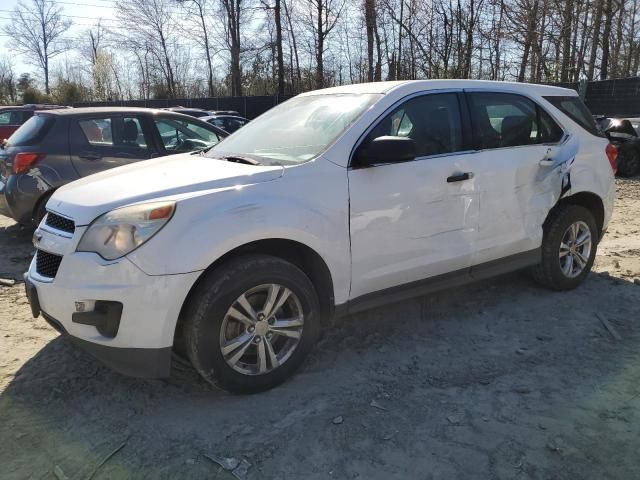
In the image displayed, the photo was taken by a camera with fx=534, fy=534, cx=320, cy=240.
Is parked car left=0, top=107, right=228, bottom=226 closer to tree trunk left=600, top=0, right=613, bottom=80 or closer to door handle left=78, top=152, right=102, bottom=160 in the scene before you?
door handle left=78, top=152, right=102, bottom=160

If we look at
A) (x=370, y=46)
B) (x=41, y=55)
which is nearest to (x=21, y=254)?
(x=370, y=46)

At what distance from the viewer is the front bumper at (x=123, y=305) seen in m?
2.65

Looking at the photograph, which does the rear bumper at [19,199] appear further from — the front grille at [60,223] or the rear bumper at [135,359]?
the rear bumper at [135,359]

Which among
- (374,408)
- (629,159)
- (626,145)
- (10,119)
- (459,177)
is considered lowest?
(374,408)

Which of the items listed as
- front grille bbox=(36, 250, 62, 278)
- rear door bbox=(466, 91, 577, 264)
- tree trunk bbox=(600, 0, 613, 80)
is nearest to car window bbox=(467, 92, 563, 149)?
rear door bbox=(466, 91, 577, 264)

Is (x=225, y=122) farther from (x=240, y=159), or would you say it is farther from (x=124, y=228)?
(x=124, y=228)

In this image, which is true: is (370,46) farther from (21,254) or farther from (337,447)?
(337,447)

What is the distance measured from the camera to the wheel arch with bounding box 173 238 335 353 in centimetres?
294

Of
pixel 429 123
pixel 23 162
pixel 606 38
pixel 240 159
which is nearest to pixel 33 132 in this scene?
pixel 23 162

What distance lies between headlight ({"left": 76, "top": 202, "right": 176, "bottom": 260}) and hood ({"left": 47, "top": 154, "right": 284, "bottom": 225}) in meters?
0.07

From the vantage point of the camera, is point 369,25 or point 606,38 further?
point 369,25

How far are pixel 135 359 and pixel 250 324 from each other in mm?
623

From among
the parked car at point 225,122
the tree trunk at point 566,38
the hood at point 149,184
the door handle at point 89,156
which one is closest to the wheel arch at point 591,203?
the hood at point 149,184

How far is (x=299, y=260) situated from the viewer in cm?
326
